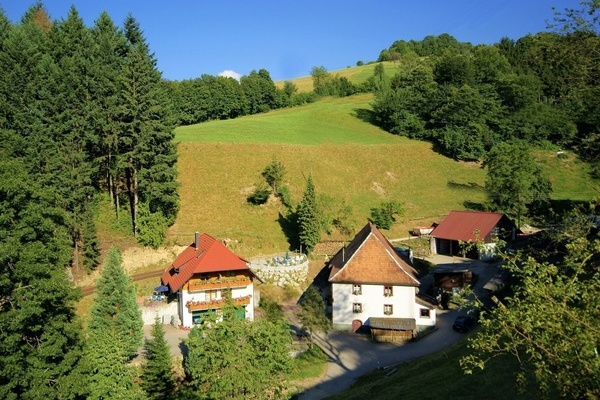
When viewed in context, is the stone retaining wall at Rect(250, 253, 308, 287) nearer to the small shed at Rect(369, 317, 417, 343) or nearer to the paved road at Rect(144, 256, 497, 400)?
the paved road at Rect(144, 256, 497, 400)

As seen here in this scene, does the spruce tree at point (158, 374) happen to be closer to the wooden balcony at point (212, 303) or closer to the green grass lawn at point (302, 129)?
the wooden balcony at point (212, 303)

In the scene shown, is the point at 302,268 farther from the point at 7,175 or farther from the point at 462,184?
the point at 462,184

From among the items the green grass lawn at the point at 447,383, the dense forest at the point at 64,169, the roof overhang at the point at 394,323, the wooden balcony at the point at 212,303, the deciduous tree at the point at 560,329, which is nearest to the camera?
the deciduous tree at the point at 560,329

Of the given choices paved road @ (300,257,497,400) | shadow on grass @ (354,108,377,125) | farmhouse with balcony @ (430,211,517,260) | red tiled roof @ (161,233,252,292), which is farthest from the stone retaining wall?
shadow on grass @ (354,108,377,125)

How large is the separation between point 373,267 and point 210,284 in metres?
12.3

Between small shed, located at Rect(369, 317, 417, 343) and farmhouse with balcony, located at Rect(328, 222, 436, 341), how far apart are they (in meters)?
0.07

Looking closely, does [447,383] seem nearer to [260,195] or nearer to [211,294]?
[211,294]

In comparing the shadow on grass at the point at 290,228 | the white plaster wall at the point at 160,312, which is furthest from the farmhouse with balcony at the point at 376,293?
the shadow on grass at the point at 290,228

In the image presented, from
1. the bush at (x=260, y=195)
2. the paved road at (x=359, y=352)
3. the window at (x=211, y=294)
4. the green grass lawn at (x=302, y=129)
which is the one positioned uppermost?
the green grass lawn at (x=302, y=129)

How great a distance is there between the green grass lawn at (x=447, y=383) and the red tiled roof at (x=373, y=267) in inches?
366

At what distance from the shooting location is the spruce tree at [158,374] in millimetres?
23766

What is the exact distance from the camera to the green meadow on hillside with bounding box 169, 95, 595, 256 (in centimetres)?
4931

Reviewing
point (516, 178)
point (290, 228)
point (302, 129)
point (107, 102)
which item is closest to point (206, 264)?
point (290, 228)

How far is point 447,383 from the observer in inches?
745
